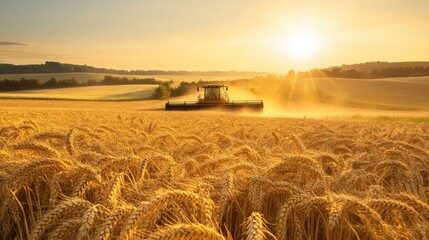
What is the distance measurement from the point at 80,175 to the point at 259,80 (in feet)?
223

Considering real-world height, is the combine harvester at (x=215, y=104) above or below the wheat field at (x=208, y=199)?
below

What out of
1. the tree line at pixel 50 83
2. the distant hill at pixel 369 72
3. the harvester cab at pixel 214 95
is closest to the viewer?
the harvester cab at pixel 214 95

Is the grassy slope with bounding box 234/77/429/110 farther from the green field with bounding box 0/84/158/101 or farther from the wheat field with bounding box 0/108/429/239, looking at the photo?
the wheat field with bounding box 0/108/429/239

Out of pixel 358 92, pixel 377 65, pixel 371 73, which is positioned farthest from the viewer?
pixel 377 65

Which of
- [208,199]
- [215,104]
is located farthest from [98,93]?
[208,199]

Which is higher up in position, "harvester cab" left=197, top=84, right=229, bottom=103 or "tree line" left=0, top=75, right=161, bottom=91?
"harvester cab" left=197, top=84, right=229, bottom=103

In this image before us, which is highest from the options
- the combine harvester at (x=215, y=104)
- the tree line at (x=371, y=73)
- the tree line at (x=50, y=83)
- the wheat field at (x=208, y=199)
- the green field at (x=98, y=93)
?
the wheat field at (x=208, y=199)

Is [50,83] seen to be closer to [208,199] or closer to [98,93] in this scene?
[98,93]

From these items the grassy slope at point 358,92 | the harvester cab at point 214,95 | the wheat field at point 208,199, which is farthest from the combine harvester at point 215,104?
the wheat field at point 208,199

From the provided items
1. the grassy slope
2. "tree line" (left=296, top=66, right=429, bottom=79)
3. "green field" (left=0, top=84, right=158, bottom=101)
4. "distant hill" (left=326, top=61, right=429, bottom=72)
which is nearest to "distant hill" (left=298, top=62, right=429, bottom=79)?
"tree line" (left=296, top=66, right=429, bottom=79)

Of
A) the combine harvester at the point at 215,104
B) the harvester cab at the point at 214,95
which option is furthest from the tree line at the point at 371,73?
the combine harvester at the point at 215,104

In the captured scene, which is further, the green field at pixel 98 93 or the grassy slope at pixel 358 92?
the green field at pixel 98 93

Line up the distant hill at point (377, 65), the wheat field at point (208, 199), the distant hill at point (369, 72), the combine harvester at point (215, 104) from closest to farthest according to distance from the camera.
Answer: the wheat field at point (208, 199) → the combine harvester at point (215, 104) → the distant hill at point (369, 72) → the distant hill at point (377, 65)

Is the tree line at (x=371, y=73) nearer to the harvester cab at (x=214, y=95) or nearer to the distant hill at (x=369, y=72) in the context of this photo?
the distant hill at (x=369, y=72)
